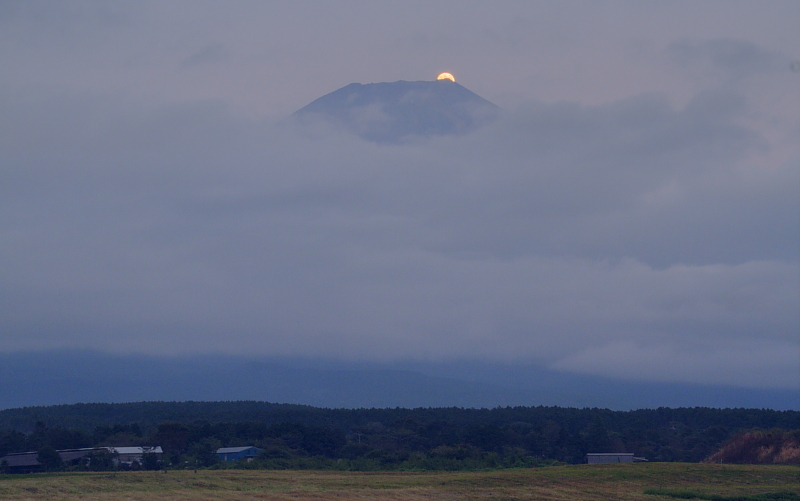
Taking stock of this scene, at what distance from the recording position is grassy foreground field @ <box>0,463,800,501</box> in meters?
56.1

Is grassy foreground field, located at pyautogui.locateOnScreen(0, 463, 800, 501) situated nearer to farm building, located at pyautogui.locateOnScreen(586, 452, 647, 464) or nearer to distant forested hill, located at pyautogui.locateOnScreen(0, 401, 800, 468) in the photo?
distant forested hill, located at pyautogui.locateOnScreen(0, 401, 800, 468)

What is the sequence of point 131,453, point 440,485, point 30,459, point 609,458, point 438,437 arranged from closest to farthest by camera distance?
point 440,485
point 30,459
point 131,453
point 609,458
point 438,437

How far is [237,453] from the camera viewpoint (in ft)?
368

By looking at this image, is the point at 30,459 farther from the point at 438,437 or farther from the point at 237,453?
the point at 438,437

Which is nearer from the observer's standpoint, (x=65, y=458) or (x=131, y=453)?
(x=65, y=458)

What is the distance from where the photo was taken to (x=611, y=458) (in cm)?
11125

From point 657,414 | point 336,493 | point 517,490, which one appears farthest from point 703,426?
point 336,493

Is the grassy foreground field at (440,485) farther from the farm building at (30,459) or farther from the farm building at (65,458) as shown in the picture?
the farm building at (30,459)

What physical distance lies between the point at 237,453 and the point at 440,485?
172 feet

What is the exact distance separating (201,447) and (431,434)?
1460 inches

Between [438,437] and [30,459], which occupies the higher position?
[438,437]

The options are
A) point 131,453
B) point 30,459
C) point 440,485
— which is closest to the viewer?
point 440,485

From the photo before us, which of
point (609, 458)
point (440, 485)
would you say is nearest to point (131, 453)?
point (440, 485)

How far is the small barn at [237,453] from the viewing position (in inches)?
4313
